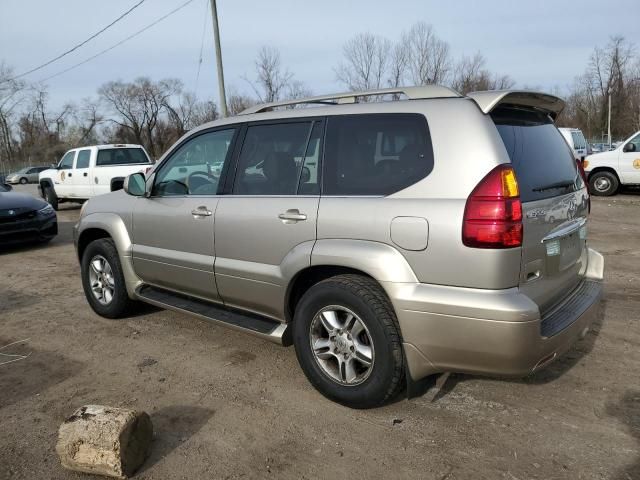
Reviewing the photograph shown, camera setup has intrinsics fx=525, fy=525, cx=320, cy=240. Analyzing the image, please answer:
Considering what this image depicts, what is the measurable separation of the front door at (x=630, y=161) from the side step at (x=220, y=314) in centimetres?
1359

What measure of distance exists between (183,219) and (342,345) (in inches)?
68.3

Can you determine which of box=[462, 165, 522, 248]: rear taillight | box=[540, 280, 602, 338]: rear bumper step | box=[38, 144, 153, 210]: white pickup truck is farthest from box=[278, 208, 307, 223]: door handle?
box=[38, 144, 153, 210]: white pickup truck

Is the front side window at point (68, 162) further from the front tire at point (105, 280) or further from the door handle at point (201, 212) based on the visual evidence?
the door handle at point (201, 212)

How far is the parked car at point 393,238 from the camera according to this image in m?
2.64

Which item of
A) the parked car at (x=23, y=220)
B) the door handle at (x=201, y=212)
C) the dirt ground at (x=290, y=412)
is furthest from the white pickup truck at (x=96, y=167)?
the door handle at (x=201, y=212)

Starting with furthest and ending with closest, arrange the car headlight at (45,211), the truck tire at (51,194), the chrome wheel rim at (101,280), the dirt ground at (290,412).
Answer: the truck tire at (51,194) → the car headlight at (45,211) → the chrome wheel rim at (101,280) → the dirt ground at (290,412)

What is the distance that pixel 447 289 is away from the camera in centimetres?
270

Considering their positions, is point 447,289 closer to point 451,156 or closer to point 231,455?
point 451,156

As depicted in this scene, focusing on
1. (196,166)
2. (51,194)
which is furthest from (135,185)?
(51,194)

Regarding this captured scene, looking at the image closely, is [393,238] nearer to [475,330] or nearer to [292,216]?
A: [475,330]

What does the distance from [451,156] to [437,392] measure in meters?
1.56

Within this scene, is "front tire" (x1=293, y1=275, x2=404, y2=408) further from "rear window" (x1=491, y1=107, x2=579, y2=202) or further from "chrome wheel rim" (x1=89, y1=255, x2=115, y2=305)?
"chrome wheel rim" (x1=89, y1=255, x2=115, y2=305)

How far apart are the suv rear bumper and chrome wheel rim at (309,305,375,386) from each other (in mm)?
292

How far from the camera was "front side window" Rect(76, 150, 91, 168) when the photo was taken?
562 inches
